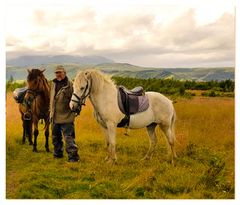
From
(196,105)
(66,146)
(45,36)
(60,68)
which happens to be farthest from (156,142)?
(45,36)

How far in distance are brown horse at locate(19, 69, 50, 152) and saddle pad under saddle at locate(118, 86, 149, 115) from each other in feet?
3.86

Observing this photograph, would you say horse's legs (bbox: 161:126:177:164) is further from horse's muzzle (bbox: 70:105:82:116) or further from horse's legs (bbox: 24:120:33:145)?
horse's legs (bbox: 24:120:33:145)

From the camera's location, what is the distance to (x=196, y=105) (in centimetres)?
697

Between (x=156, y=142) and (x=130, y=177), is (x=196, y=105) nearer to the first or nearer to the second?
(x=156, y=142)

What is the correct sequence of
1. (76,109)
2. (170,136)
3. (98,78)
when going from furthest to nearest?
(170,136) < (98,78) < (76,109)

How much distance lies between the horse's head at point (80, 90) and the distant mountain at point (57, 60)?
52 centimetres

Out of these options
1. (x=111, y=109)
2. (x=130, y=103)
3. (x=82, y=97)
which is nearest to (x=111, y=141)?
(x=111, y=109)

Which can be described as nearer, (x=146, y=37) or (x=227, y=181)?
(x=227, y=181)

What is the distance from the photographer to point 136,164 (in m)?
6.59

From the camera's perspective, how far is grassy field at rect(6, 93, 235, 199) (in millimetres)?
6215

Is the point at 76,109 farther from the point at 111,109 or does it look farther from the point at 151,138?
the point at 151,138

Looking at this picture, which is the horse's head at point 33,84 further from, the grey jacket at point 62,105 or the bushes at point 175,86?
the bushes at point 175,86

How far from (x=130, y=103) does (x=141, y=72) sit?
2.13 ft
